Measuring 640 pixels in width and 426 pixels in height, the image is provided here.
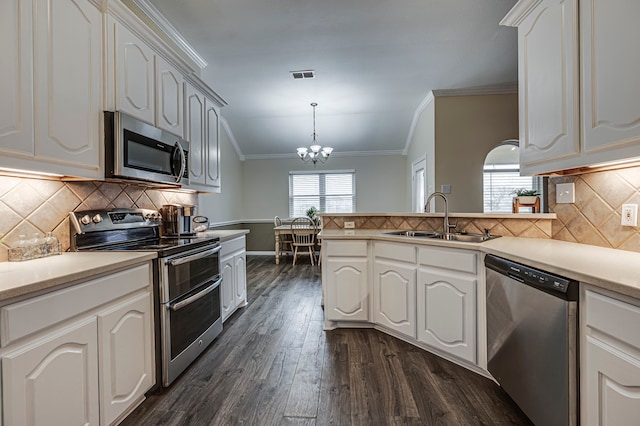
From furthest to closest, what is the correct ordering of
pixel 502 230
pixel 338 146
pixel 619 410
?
1. pixel 338 146
2. pixel 502 230
3. pixel 619 410

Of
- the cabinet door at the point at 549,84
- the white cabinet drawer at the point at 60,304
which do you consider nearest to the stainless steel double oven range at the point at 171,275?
the white cabinet drawer at the point at 60,304

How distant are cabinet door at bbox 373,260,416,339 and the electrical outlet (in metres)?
1.20

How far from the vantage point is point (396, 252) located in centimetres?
246

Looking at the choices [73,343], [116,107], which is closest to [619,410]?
[73,343]

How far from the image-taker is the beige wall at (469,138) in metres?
4.30

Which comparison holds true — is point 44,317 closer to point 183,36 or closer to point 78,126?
point 78,126

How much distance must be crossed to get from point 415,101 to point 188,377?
4.74 meters

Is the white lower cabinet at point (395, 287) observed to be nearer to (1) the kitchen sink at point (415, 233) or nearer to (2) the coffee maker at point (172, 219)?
(1) the kitchen sink at point (415, 233)

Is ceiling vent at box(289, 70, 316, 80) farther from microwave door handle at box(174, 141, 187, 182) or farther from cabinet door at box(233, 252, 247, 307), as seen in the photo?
cabinet door at box(233, 252, 247, 307)

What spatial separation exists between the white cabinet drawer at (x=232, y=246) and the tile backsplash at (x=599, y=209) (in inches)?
103

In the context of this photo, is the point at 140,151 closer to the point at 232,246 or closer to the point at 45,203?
the point at 45,203

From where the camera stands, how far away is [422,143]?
5.21 metres

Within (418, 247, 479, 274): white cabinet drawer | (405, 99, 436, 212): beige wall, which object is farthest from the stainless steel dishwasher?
(405, 99, 436, 212): beige wall

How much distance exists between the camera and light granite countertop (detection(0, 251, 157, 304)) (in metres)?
1.06
